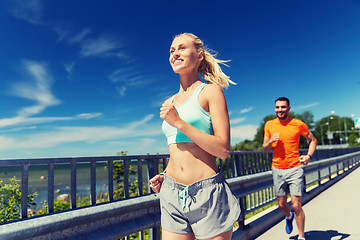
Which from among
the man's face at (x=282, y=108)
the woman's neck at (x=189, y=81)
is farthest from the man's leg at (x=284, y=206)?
the woman's neck at (x=189, y=81)

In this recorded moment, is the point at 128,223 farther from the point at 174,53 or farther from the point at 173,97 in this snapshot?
the point at 174,53

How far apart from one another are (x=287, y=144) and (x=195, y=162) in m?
3.62

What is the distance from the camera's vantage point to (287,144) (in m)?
5.02

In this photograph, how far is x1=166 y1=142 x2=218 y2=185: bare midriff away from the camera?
1.86 meters

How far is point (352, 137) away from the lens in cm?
8750

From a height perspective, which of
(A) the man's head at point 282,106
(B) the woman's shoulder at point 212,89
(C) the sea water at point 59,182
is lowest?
(C) the sea water at point 59,182

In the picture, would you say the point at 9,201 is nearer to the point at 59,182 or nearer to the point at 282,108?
the point at 282,108

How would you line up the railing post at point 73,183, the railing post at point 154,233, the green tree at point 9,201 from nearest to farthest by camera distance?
the railing post at point 73,183 < the railing post at point 154,233 < the green tree at point 9,201

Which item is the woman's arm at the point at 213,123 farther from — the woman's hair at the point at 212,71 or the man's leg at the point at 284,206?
the man's leg at the point at 284,206

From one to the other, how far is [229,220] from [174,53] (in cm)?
118

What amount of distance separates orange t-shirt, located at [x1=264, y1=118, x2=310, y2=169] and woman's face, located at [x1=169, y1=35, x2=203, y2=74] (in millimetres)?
3515

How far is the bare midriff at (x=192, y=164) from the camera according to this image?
186 cm

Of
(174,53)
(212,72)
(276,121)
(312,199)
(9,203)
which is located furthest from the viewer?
(312,199)

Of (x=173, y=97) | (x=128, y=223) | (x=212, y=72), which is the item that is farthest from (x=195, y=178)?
(x=128, y=223)
